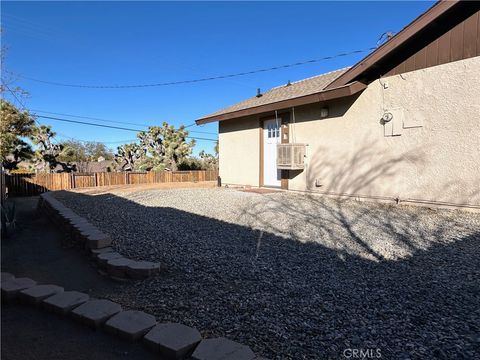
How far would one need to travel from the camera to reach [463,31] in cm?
619

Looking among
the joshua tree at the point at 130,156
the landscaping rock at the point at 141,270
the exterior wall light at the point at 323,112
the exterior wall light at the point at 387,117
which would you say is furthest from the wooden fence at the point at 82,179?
the landscaping rock at the point at 141,270

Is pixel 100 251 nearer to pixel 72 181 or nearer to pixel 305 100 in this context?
pixel 305 100

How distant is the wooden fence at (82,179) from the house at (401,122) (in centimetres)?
1426

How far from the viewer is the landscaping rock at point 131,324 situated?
85.9 inches

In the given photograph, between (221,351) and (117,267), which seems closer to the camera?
(221,351)

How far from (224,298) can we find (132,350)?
878 millimetres

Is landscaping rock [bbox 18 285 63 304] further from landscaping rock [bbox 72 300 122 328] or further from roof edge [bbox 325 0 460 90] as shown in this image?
roof edge [bbox 325 0 460 90]

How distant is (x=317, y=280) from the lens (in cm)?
313

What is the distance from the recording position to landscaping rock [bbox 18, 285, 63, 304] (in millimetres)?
2764

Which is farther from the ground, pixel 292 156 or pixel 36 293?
pixel 292 156

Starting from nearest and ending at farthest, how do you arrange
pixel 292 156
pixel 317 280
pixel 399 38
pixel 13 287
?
pixel 13 287, pixel 317 280, pixel 399 38, pixel 292 156

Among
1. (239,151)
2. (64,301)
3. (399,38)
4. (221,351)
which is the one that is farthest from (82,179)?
(221,351)

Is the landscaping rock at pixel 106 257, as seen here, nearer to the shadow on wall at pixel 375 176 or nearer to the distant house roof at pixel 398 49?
the shadow on wall at pixel 375 176

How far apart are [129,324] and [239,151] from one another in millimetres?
9839
